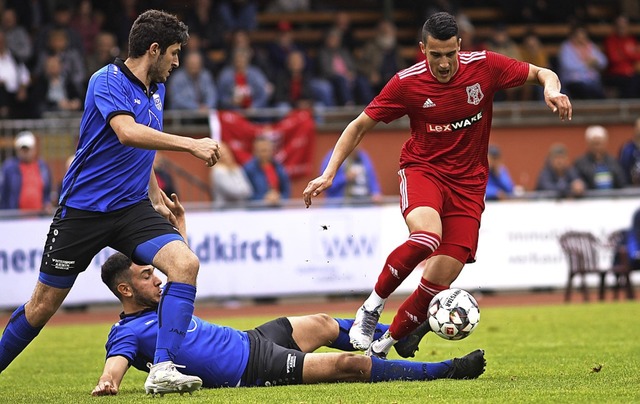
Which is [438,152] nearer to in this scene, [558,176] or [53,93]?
[558,176]

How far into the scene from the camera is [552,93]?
8.35m

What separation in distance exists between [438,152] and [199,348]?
2.53 m

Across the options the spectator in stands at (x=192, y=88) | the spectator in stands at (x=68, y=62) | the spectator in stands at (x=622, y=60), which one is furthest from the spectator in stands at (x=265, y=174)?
the spectator in stands at (x=622, y=60)

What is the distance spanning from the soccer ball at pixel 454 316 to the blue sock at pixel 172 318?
1.82 meters

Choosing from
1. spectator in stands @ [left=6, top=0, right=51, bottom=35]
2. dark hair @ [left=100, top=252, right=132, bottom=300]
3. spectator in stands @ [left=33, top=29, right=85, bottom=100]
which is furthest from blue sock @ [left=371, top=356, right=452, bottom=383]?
spectator in stands @ [left=6, top=0, right=51, bottom=35]

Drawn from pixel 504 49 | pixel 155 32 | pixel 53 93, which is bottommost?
pixel 155 32

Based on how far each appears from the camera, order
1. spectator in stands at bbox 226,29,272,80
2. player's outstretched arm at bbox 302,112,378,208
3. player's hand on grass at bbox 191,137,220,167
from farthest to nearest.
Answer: spectator in stands at bbox 226,29,272,80, player's outstretched arm at bbox 302,112,378,208, player's hand on grass at bbox 191,137,220,167

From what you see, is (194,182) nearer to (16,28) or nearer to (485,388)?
(16,28)

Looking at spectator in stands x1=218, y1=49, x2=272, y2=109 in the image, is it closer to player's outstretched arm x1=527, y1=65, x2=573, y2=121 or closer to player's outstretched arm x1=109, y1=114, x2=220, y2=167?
player's outstretched arm x1=527, y1=65, x2=573, y2=121

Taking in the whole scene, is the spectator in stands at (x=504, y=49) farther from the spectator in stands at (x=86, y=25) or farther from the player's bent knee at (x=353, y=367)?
the player's bent knee at (x=353, y=367)

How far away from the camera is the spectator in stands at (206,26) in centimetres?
2170

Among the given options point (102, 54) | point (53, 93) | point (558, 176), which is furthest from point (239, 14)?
point (558, 176)

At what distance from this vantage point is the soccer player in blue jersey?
7.68 m

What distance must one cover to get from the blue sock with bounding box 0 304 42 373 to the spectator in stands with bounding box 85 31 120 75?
475 inches
